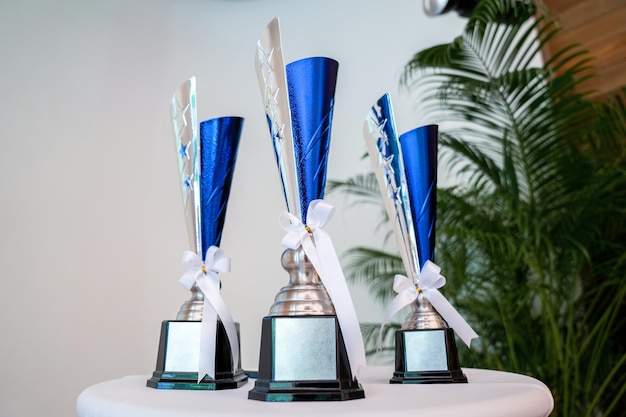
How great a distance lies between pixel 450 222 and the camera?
8.59 feet

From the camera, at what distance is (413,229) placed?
1156 millimetres

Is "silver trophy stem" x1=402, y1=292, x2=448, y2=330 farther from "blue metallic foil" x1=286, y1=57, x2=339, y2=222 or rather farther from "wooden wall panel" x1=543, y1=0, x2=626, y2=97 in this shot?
"wooden wall panel" x1=543, y1=0, x2=626, y2=97

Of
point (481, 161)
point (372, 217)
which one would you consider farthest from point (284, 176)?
point (372, 217)

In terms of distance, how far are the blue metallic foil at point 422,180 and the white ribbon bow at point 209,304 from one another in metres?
0.38

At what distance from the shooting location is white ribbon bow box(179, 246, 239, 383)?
952 mm

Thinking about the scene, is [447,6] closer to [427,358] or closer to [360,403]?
[427,358]

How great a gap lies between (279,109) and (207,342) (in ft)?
1.28

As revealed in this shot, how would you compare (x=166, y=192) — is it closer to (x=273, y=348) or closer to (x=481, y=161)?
(x=481, y=161)

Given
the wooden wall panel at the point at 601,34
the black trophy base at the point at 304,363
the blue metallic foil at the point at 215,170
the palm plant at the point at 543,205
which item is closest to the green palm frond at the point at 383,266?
the palm plant at the point at 543,205

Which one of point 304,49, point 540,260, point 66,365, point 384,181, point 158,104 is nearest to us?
point 384,181

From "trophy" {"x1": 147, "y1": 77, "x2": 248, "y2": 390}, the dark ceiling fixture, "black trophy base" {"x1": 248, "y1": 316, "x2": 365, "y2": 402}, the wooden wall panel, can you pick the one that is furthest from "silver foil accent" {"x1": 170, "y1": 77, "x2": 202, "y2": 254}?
the wooden wall panel

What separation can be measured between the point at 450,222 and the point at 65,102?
2101mm

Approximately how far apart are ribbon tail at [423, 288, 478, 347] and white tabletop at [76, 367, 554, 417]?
0.52 feet

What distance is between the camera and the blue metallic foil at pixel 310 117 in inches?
36.0
